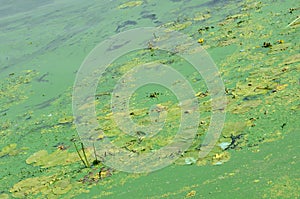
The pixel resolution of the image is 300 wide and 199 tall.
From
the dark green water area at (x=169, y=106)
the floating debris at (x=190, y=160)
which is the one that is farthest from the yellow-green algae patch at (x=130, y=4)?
the floating debris at (x=190, y=160)

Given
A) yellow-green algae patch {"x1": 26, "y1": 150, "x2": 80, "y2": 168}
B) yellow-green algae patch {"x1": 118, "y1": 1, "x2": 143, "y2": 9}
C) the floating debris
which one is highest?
yellow-green algae patch {"x1": 118, "y1": 1, "x2": 143, "y2": 9}

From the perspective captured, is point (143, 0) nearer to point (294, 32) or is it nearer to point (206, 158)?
point (294, 32)

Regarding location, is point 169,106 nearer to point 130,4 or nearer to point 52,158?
point 52,158

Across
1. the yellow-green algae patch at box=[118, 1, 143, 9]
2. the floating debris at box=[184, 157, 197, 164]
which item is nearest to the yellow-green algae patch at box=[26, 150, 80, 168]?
the floating debris at box=[184, 157, 197, 164]

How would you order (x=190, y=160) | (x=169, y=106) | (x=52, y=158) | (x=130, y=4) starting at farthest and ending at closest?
1. (x=130, y=4)
2. (x=169, y=106)
3. (x=52, y=158)
4. (x=190, y=160)

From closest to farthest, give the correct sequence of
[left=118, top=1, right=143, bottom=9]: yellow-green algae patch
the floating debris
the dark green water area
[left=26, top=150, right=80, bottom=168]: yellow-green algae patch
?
1. the dark green water area
2. the floating debris
3. [left=26, top=150, right=80, bottom=168]: yellow-green algae patch
4. [left=118, top=1, right=143, bottom=9]: yellow-green algae patch

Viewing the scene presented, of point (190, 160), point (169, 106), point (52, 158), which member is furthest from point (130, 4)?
point (190, 160)

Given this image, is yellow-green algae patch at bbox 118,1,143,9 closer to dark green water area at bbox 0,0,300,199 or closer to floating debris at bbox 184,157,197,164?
dark green water area at bbox 0,0,300,199

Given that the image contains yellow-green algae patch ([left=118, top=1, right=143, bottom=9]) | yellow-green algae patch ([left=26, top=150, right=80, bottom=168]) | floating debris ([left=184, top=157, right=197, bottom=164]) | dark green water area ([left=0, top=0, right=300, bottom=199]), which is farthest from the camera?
yellow-green algae patch ([left=118, top=1, right=143, bottom=9])
